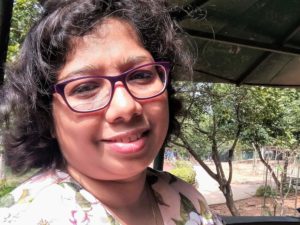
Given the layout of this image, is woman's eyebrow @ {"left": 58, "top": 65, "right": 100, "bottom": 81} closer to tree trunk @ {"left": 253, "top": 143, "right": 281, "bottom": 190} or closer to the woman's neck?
the woman's neck

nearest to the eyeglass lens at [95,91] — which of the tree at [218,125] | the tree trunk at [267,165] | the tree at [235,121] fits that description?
the tree at [235,121]

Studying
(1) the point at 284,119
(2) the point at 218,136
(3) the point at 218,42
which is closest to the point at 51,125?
(3) the point at 218,42

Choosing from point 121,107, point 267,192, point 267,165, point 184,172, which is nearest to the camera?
point 121,107

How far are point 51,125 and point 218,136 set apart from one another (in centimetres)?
719

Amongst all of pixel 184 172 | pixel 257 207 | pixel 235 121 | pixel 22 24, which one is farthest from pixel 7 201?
pixel 184 172

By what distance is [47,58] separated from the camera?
1007mm

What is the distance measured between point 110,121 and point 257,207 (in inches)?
422

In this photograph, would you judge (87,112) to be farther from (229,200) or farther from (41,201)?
(229,200)

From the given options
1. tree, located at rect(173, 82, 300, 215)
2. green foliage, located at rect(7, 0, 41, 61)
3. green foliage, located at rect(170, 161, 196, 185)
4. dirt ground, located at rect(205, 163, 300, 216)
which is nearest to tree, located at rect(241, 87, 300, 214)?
tree, located at rect(173, 82, 300, 215)

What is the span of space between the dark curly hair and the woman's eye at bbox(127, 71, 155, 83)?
0.36 feet

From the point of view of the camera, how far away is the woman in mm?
931

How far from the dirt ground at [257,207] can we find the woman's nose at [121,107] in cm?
897

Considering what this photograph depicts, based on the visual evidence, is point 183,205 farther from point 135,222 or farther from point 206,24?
point 206,24

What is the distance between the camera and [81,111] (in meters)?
0.92
